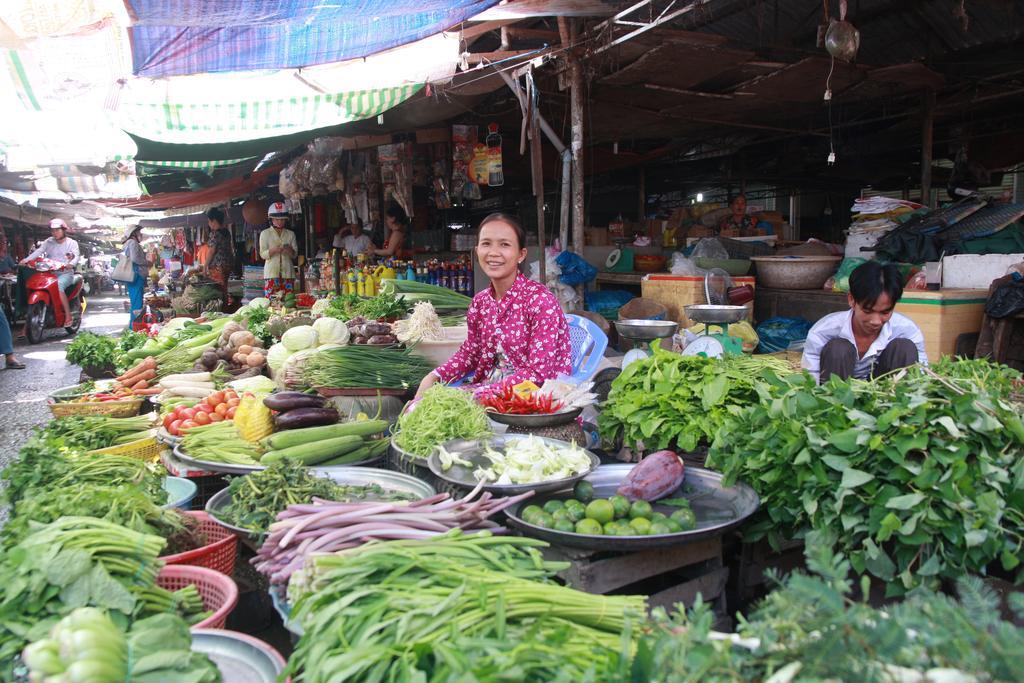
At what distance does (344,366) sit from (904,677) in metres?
3.57

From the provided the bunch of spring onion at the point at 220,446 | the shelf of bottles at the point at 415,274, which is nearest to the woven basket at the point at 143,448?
the bunch of spring onion at the point at 220,446

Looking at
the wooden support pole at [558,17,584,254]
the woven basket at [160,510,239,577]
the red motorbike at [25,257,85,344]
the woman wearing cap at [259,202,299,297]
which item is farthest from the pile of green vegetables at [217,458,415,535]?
the red motorbike at [25,257,85,344]

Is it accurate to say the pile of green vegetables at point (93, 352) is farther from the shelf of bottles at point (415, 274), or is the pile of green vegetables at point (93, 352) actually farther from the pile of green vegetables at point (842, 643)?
the pile of green vegetables at point (842, 643)

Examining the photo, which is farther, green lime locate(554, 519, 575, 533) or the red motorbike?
the red motorbike

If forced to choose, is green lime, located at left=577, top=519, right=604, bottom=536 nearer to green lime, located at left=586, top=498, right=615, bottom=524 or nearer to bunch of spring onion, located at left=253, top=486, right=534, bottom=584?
green lime, located at left=586, top=498, right=615, bottom=524

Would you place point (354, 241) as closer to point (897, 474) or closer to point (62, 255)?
point (62, 255)

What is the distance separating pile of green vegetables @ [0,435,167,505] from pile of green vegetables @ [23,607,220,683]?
1009 mm

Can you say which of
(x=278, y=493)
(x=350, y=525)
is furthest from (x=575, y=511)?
(x=278, y=493)

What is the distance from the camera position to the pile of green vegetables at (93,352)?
7.00 meters

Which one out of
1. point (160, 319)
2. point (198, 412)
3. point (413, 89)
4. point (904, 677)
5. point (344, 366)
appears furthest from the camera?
point (160, 319)

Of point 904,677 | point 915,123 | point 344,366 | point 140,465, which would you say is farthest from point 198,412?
point 915,123

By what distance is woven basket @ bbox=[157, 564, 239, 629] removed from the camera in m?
1.92

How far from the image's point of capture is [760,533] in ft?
7.23

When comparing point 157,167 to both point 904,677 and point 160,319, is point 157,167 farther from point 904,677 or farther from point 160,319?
point 904,677
